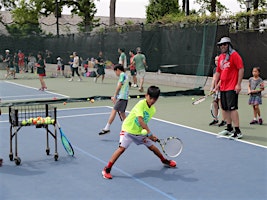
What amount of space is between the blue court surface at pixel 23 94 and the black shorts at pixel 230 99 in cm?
851

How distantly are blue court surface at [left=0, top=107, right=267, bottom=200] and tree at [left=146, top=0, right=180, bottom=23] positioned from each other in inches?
Answer: 887

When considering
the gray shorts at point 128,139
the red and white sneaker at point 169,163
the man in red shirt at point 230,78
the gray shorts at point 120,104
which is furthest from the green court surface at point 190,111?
the gray shorts at point 128,139

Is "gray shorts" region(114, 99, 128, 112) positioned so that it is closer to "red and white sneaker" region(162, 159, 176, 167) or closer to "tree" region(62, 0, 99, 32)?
"red and white sneaker" region(162, 159, 176, 167)

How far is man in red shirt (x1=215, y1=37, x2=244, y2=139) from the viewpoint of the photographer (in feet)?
26.7

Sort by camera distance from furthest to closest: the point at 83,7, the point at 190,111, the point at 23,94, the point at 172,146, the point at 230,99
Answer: the point at 83,7 < the point at 23,94 < the point at 190,111 < the point at 230,99 < the point at 172,146

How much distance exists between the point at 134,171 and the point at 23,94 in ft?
37.8

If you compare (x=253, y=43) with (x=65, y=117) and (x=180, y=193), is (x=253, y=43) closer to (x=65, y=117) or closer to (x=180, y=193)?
(x=65, y=117)

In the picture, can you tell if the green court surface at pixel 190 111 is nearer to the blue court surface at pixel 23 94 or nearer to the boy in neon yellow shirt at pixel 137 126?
the blue court surface at pixel 23 94

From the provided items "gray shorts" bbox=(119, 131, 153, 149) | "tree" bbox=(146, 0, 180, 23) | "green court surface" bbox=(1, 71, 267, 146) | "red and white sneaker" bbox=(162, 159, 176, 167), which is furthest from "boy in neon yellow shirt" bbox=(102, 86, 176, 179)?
"tree" bbox=(146, 0, 180, 23)

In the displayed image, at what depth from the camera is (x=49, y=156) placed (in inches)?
274

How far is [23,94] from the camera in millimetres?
16703

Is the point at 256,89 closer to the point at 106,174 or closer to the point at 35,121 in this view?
the point at 106,174

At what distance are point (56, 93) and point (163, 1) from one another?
15.9 m

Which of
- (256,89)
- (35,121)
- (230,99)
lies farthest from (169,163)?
(256,89)
